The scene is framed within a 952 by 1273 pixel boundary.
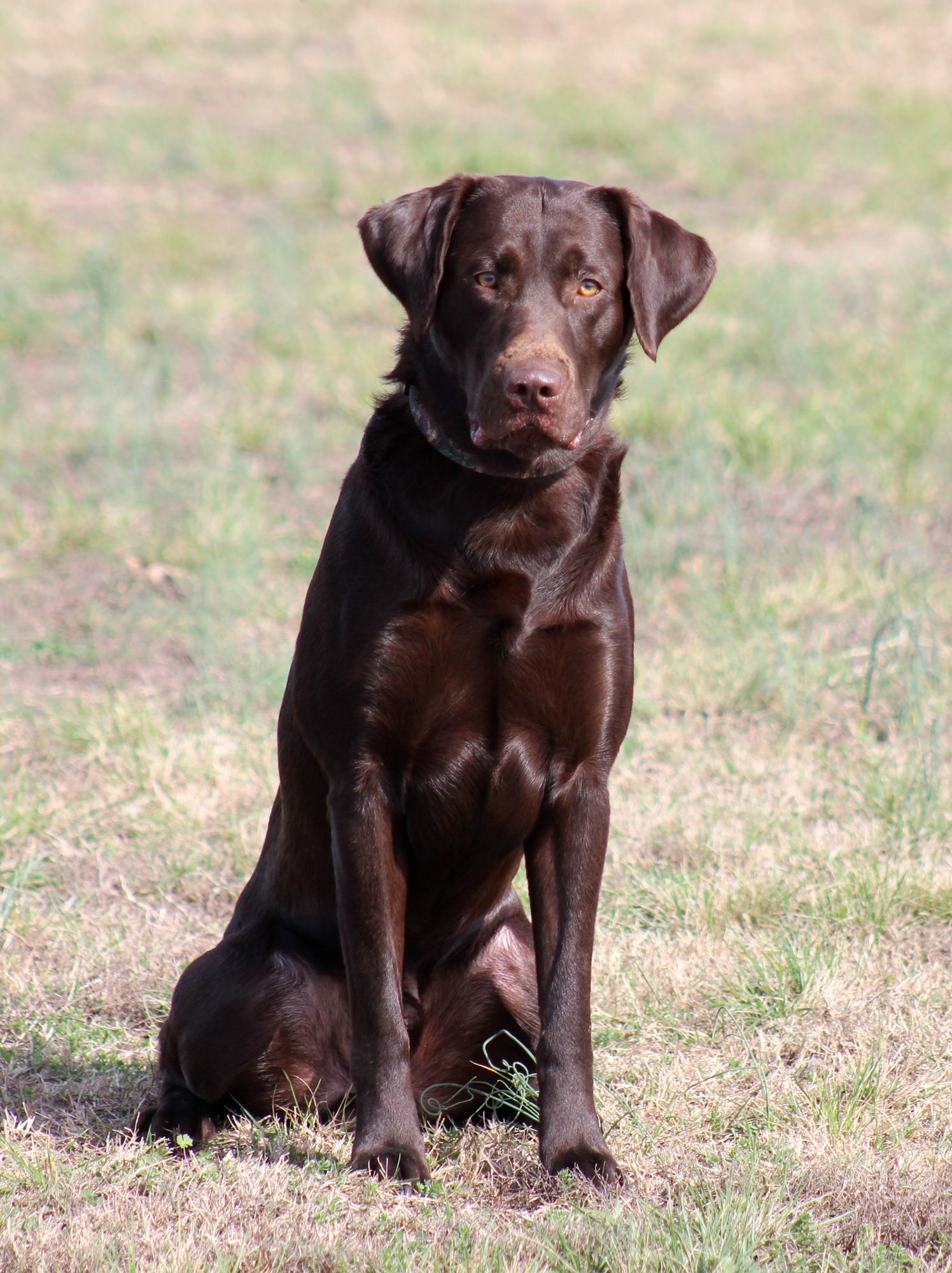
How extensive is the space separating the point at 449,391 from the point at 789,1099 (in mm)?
1439

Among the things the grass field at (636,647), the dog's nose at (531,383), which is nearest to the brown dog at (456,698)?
the dog's nose at (531,383)

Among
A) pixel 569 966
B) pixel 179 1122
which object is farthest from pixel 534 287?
pixel 179 1122

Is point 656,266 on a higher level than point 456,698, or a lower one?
higher

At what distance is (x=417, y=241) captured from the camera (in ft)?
8.27

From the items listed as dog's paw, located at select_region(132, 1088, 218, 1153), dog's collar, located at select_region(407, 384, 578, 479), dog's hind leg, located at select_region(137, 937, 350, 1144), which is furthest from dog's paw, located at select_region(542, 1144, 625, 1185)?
dog's collar, located at select_region(407, 384, 578, 479)

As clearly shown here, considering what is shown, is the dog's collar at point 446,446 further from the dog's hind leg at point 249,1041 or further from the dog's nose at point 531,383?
the dog's hind leg at point 249,1041

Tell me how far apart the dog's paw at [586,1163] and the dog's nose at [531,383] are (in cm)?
125

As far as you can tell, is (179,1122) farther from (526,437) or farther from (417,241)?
(417,241)

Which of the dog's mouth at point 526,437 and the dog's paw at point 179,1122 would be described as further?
the dog's paw at point 179,1122

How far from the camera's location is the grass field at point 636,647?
2359mm

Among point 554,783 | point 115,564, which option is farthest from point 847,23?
point 554,783

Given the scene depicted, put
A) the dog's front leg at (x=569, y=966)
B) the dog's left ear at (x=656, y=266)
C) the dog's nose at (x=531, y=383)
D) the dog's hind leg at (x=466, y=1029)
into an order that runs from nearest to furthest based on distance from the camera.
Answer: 1. the dog's nose at (x=531, y=383)
2. the dog's front leg at (x=569, y=966)
3. the dog's left ear at (x=656, y=266)
4. the dog's hind leg at (x=466, y=1029)

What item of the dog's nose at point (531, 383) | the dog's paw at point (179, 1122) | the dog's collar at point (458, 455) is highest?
the dog's nose at point (531, 383)

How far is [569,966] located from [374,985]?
34cm
